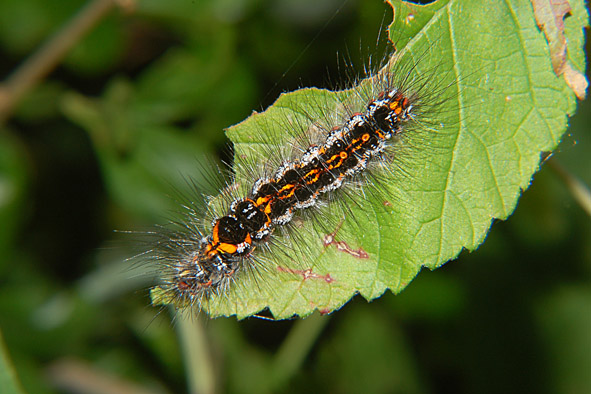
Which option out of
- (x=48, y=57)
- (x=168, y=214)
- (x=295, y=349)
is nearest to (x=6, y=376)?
(x=168, y=214)

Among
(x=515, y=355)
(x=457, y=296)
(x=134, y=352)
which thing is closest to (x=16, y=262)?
(x=134, y=352)

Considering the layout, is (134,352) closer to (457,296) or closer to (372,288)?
(372,288)

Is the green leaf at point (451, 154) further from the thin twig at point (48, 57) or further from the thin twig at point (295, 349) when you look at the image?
the thin twig at point (48, 57)

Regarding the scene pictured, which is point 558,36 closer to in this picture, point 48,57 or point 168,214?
point 168,214

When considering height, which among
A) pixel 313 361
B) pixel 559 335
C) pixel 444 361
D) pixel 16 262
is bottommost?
pixel 559 335

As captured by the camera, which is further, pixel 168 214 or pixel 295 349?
pixel 295 349
